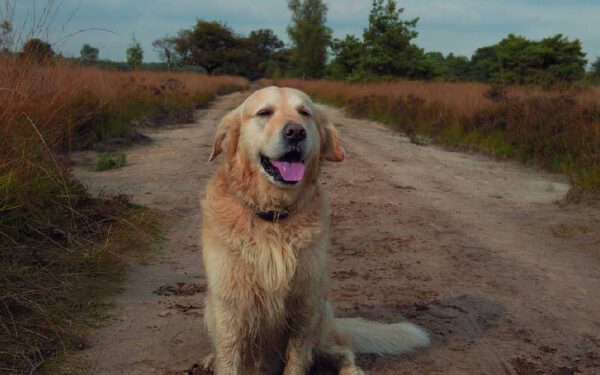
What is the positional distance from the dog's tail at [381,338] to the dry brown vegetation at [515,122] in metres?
5.26

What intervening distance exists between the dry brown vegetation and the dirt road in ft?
3.19

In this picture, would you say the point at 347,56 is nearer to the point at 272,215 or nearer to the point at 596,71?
the point at 596,71

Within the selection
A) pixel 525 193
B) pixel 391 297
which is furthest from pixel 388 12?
pixel 391 297

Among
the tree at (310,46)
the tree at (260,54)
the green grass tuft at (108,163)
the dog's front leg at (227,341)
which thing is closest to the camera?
the dog's front leg at (227,341)

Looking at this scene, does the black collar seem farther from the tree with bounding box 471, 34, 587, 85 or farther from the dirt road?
the tree with bounding box 471, 34, 587, 85

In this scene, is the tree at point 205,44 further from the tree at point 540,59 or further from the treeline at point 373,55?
the tree at point 540,59

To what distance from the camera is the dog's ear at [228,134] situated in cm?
333

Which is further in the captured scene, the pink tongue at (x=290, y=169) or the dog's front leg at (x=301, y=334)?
the pink tongue at (x=290, y=169)

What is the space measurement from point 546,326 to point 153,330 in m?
2.72

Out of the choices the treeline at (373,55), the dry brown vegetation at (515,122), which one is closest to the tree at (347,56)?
the treeline at (373,55)

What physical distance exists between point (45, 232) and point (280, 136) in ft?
8.48

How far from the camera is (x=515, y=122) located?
12.1m

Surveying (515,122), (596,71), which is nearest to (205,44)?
(596,71)

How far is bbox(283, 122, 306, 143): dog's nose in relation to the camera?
3.01m
